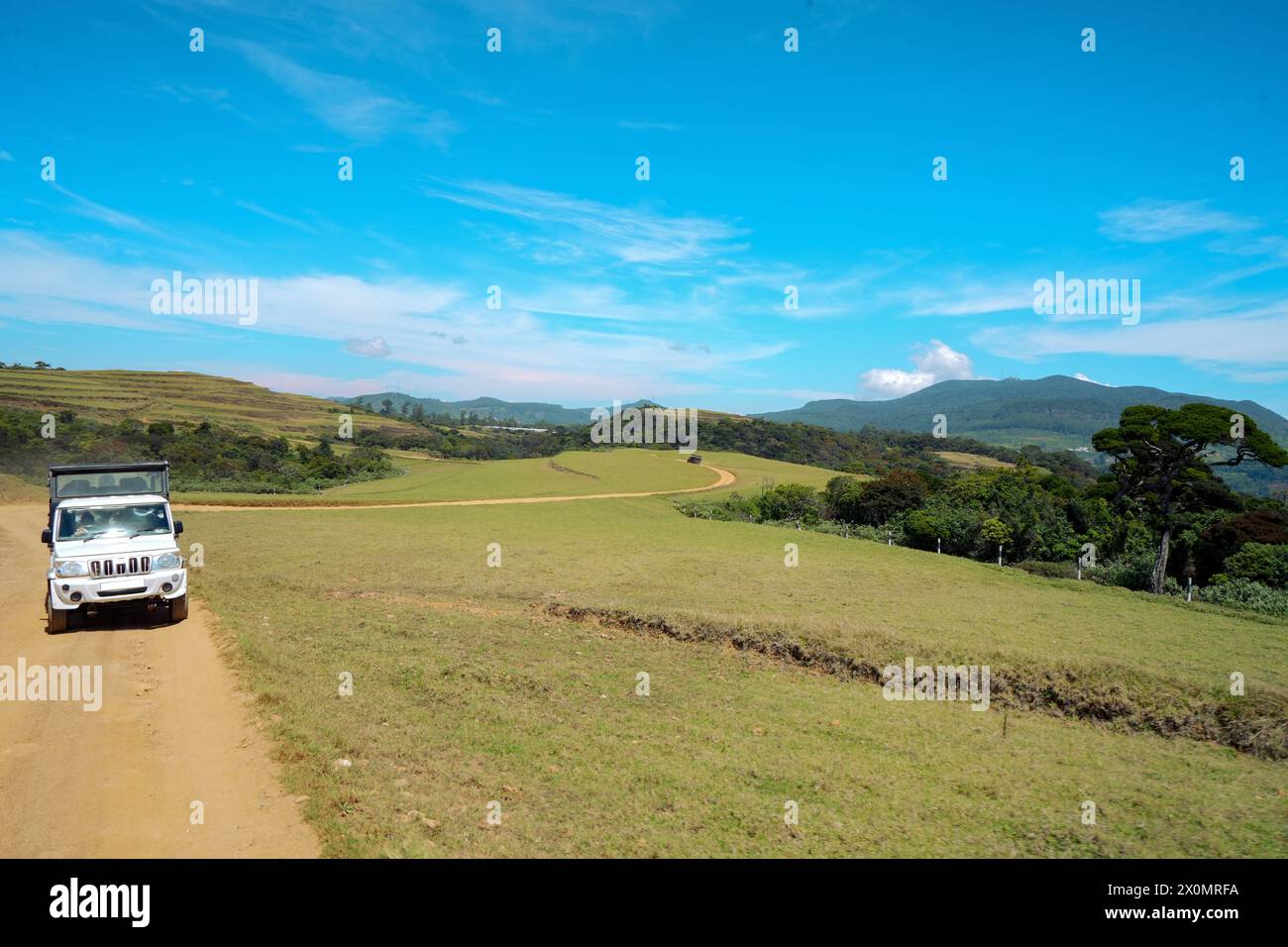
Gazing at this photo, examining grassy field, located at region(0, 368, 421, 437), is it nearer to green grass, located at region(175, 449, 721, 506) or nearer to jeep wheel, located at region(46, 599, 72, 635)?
green grass, located at region(175, 449, 721, 506)

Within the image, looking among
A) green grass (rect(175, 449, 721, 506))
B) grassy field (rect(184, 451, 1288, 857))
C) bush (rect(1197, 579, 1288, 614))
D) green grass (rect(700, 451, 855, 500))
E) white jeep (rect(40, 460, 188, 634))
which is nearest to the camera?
grassy field (rect(184, 451, 1288, 857))

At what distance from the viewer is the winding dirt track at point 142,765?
6297 mm

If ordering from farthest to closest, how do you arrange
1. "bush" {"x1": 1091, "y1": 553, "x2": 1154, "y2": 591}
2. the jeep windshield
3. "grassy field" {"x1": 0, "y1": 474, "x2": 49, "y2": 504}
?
"grassy field" {"x1": 0, "y1": 474, "x2": 49, "y2": 504} → "bush" {"x1": 1091, "y1": 553, "x2": 1154, "y2": 591} → the jeep windshield

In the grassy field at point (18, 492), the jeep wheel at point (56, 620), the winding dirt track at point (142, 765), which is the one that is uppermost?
the grassy field at point (18, 492)

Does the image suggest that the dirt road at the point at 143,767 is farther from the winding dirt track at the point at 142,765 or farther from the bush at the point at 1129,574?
the bush at the point at 1129,574

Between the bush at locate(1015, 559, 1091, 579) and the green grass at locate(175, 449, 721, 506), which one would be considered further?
the green grass at locate(175, 449, 721, 506)

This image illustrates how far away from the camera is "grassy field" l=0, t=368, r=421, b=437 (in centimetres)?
9862

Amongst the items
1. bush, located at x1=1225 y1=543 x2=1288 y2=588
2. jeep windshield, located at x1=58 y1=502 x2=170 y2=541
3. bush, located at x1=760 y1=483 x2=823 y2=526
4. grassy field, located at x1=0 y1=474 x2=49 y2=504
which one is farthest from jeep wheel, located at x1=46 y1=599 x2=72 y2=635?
bush, located at x1=760 y1=483 x2=823 y2=526

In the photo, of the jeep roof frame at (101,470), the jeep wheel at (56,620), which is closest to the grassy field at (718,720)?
the jeep wheel at (56,620)

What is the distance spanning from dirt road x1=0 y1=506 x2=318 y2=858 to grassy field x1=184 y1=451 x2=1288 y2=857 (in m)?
0.51

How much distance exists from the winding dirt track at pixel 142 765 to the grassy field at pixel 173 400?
331ft
